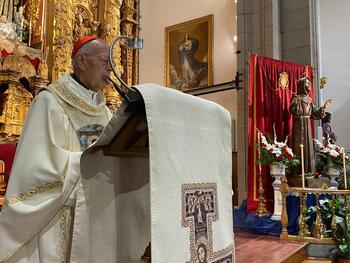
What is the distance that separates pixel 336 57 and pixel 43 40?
20.9ft

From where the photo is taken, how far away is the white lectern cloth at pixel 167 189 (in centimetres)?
130

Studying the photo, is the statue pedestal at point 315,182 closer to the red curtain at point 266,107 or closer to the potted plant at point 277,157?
the potted plant at point 277,157

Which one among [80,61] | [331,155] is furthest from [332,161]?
[80,61]

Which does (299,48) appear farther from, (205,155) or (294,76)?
(205,155)

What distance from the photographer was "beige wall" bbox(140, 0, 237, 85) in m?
8.19

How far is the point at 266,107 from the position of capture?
6016mm

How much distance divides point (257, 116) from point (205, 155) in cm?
451

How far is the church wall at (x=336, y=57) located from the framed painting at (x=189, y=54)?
2477mm

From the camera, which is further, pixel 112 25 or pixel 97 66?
pixel 112 25

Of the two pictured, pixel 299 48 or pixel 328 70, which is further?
pixel 328 70

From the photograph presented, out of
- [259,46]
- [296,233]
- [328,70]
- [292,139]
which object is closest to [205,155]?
[296,233]

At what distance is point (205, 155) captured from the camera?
155cm

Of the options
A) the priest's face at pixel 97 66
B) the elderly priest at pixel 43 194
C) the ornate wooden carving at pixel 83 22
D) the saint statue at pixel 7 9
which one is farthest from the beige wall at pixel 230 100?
the elderly priest at pixel 43 194

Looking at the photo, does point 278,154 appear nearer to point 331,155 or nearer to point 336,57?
point 331,155
